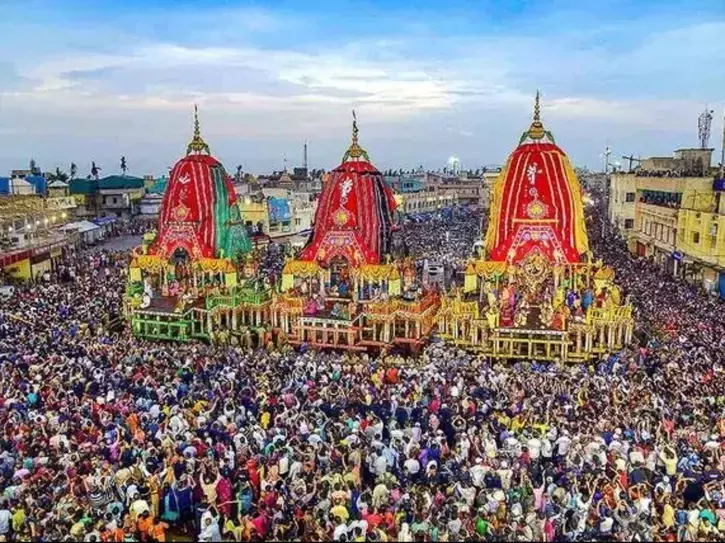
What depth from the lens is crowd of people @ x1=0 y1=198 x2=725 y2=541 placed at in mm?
11727

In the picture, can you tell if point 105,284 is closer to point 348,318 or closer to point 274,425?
point 348,318

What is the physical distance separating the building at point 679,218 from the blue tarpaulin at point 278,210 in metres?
28.5

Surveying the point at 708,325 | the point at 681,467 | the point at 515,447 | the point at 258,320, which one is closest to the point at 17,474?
the point at 515,447

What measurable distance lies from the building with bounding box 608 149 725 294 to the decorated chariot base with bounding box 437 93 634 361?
12.7 meters

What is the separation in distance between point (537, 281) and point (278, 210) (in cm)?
3952

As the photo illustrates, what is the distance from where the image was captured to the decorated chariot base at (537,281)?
76.3ft

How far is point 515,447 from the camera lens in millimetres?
14297

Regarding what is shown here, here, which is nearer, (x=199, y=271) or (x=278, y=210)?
(x=199, y=271)

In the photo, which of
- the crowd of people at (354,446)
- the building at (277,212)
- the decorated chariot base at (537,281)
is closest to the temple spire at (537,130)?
the decorated chariot base at (537,281)

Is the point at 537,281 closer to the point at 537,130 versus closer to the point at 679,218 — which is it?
the point at 537,130

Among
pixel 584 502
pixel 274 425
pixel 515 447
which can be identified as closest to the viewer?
pixel 584 502

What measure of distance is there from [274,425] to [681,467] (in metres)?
8.46

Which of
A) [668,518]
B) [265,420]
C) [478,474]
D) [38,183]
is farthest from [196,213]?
[38,183]

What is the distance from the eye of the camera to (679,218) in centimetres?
3975
